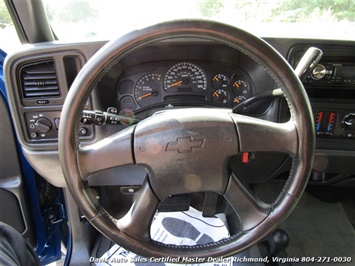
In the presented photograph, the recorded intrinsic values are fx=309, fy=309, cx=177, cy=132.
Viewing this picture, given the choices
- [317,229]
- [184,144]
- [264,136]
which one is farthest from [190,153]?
[317,229]

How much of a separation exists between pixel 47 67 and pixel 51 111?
0.16 m

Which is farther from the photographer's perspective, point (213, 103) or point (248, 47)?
point (213, 103)

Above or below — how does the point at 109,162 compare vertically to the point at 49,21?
below

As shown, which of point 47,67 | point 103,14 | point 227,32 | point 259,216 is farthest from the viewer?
point 103,14

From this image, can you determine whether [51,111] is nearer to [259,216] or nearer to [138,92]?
[138,92]

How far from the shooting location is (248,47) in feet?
2.19

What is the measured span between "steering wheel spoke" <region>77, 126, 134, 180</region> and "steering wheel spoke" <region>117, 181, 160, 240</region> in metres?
0.11

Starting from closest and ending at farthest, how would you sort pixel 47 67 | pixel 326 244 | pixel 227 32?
pixel 227 32, pixel 47 67, pixel 326 244

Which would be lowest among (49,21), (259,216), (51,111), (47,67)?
(259,216)

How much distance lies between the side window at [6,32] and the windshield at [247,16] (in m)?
0.15

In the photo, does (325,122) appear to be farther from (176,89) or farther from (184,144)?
(184,144)

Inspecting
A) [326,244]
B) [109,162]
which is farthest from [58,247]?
[326,244]

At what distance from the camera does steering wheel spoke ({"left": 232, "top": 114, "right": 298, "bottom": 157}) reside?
0.76 meters

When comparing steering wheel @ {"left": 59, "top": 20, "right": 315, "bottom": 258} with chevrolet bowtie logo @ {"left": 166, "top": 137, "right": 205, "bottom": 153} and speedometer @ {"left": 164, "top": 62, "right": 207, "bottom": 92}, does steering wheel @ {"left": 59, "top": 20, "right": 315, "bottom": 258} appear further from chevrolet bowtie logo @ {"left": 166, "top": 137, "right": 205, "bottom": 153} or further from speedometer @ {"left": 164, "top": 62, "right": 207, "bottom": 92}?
speedometer @ {"left": 164, "top": 62, "right": 207, "bottom": 92}
